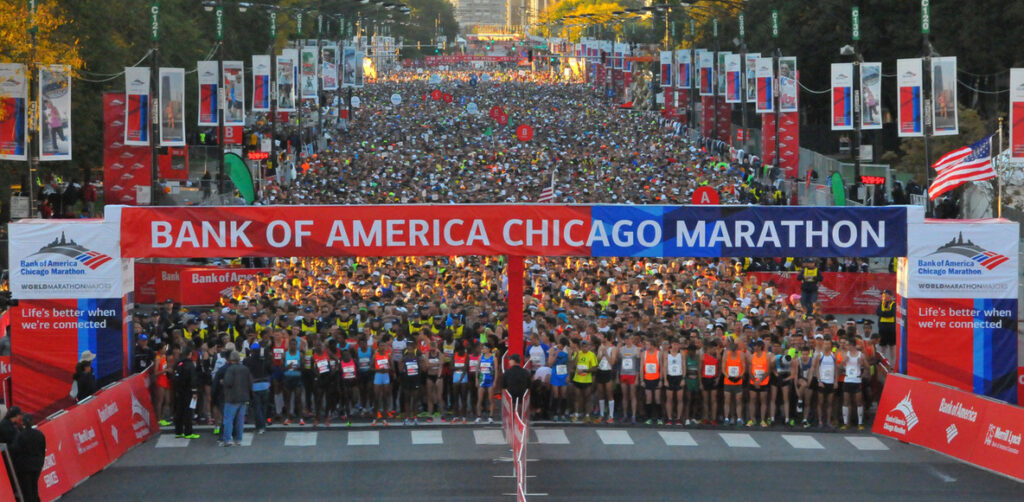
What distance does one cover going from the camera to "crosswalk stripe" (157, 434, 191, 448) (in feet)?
65.2

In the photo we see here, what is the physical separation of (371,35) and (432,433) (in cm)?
15100

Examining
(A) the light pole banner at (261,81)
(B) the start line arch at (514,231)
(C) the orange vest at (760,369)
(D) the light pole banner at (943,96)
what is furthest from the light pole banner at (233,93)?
(C) the orange vest at (760,369)

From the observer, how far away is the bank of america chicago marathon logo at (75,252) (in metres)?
20.5

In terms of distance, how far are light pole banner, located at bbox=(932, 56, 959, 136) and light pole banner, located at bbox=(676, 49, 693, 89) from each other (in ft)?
122

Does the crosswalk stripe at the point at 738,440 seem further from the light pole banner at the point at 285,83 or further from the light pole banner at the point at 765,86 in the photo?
the light pole banner at the point at 285,83

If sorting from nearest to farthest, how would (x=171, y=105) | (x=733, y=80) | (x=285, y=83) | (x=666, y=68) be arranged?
(x=171, y=105), (x=285, y=83), (x=733, y=80), (x=666, y=68)

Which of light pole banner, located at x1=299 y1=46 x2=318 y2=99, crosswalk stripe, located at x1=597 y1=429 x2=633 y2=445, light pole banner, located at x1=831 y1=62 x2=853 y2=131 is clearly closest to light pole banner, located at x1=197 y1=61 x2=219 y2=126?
light pole banner, located at x1=299 y1=46 x2=318 y2=99

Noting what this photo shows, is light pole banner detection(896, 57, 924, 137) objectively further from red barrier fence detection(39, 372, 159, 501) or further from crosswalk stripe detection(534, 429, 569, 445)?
red barrier fence detection(39, 372, 159, 501)

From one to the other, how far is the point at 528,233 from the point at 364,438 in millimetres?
3578

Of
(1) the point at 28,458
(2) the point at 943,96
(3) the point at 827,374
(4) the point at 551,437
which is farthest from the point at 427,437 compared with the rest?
(2) the point at 943,96

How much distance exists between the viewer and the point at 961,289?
21.1 metres

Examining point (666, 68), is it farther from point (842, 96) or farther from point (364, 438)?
point (364, 438)

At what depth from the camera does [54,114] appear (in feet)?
104

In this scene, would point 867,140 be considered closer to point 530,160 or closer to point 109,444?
point 530,160
